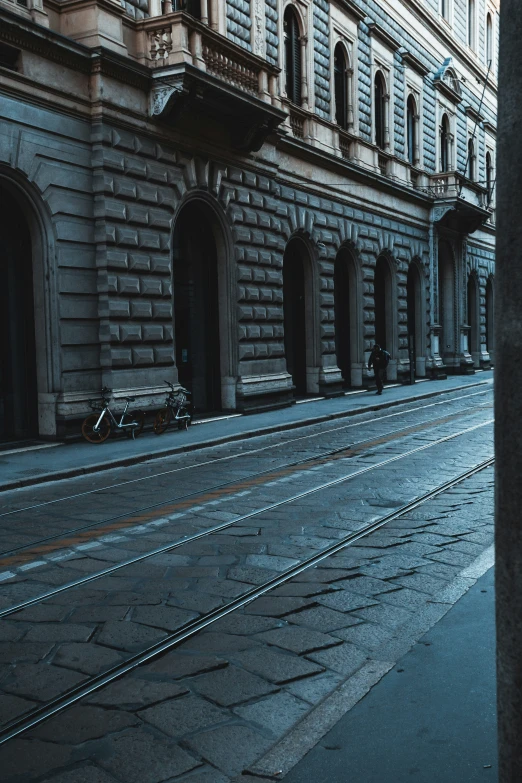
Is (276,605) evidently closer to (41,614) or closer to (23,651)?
(41,614)

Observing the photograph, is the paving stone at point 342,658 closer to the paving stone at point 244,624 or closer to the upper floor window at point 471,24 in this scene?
the paving stone at point 244,624

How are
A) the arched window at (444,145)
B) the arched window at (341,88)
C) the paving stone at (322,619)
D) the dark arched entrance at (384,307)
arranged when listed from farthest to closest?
the arched window at (444,145)
the dark arched entrance at (384,307)
the arched window at (341,88)
the paving stone at (322,619)

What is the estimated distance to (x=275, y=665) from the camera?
13.4 ft

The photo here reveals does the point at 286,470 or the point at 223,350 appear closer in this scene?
the point at 286,470

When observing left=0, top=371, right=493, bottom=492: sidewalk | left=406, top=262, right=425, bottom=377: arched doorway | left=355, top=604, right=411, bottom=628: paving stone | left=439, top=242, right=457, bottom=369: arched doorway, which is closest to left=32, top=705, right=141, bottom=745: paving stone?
left=355, top=604, right=411, bottom=628: paving stone

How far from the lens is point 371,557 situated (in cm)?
611

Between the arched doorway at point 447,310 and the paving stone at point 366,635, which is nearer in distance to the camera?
the paving stone at point 366,635

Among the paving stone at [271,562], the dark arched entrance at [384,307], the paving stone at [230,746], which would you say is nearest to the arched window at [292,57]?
the dark arched entrance at [384,307]

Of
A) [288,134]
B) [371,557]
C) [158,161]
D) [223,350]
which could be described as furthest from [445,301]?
[371,557]

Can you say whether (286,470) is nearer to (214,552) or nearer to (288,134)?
(214,552)

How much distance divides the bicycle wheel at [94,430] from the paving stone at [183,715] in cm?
1013

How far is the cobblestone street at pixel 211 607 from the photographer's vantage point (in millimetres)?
3365

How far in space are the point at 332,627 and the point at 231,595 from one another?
0.84 meters

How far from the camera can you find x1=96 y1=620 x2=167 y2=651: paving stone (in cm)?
441
